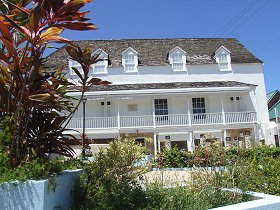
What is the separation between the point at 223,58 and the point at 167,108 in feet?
24.5

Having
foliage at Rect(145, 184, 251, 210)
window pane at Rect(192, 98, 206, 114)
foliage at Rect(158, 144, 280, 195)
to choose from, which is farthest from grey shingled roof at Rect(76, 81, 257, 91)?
foliage at Rect(145, 184, 251, 210)

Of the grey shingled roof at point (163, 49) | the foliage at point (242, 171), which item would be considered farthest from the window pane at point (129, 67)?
the foliage at point (242, 171)

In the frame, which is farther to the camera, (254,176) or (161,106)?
(161,106)

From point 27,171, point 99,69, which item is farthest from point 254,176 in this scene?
point 99,69

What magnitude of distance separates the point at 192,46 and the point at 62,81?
2894cm

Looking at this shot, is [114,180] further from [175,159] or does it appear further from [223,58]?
[223,58]

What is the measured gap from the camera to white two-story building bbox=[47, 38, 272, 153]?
86.6 feet

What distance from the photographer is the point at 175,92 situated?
26.5m

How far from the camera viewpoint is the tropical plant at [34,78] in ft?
12.8

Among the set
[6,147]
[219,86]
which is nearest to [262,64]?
[219,86]

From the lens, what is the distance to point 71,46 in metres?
4.68

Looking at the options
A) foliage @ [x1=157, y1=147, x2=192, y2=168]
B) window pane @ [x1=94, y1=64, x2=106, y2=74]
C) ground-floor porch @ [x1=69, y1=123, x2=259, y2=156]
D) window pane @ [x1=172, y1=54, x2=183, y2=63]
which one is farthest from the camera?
window pane @ [x1=172, y1=54, x2=183, y2=63]

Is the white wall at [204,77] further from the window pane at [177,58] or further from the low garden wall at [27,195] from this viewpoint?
the low garden wall at [27,195]

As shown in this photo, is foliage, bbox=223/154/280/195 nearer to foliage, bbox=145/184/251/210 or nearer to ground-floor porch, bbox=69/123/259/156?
foliage, bbox=145/184/251/210
